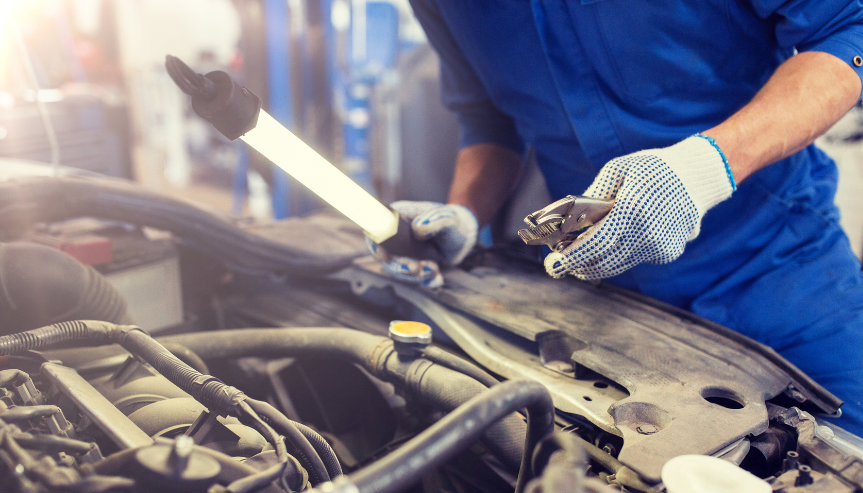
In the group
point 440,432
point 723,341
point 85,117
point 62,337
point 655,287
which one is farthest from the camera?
point 85,117

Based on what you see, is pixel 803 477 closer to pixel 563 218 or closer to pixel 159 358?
pixel 563 218

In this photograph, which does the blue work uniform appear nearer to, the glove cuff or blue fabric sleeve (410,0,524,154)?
blue fabric sleeve (410,0,524,154)

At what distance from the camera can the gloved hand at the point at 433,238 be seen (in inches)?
42.1

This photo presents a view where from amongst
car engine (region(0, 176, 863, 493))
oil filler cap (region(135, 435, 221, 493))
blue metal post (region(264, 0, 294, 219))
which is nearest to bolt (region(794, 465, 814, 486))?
car engine (region(0, 176, 863, 493))

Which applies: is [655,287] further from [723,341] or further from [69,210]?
[69,210]

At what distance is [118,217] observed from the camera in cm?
114

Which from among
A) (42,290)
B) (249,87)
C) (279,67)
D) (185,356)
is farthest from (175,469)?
(249,87)

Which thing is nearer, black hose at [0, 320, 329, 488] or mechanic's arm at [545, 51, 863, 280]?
black hose at [0, 320, 329, 488]

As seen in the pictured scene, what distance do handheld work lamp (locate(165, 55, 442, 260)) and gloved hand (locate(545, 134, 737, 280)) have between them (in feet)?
0.97

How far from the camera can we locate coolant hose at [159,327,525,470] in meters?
0.73

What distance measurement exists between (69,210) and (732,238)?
134cm

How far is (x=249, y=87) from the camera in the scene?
355 cm

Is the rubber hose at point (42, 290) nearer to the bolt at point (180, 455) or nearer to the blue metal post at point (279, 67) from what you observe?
the bolt at point (180, 455)

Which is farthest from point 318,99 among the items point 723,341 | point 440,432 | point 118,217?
point 440,432
